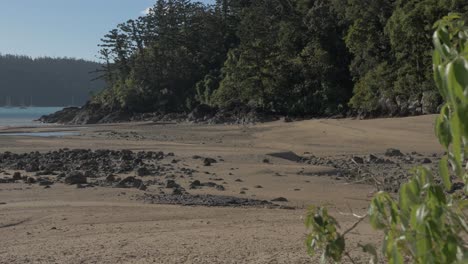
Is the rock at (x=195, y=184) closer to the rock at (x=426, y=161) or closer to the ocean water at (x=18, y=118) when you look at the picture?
the rock at (x=426, y=161)

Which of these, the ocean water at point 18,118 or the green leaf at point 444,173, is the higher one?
the green leaf at point 444,173

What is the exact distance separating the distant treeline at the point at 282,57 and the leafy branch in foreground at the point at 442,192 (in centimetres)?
2857

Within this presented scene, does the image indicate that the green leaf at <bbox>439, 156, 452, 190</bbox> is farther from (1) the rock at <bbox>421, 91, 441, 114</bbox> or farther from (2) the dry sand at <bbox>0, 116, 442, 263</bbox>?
(1) the rock at <bbox>421, 91, 441, 114</bbox>

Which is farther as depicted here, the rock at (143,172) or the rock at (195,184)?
the rock at (143,172)

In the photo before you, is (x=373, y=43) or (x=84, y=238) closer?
(x=84, y=238)

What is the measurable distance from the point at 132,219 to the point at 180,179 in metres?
6.21

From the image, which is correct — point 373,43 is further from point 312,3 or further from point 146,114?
point 146,114

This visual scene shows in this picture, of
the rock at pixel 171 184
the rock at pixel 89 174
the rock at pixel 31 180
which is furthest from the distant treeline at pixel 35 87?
the rock at pixel 171 184

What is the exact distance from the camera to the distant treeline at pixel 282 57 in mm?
40863

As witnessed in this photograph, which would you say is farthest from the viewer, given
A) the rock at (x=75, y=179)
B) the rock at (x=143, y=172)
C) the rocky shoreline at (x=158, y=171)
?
the rock at (x=143, y=172)

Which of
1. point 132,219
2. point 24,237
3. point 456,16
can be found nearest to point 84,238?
point 24,237

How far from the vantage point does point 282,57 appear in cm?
5609

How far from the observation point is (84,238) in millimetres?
7836

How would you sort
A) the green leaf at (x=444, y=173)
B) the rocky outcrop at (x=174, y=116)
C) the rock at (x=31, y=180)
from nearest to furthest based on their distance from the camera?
the green leaf at (x=444, y=173) < the rock at (x=31, y=180) < the rocky outcrop at (x=174, y=116)
